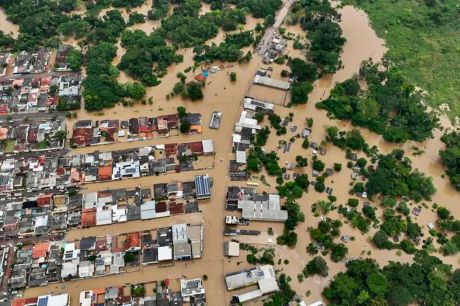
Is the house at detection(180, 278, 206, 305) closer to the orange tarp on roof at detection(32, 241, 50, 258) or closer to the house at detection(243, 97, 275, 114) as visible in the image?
the orange tarp on roof at detection(32, 241, 50, 258)

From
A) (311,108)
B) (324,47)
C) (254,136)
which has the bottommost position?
(254,136)

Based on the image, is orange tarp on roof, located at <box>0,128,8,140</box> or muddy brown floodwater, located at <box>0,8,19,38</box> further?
muddy brown floodwater, located at <box>0,8,19,38</box>


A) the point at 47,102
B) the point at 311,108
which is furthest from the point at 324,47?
the point at 47,102

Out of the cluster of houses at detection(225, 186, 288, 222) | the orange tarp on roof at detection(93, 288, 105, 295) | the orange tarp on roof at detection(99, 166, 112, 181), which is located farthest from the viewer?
the orange tarp on roof at detection(99, 166, 112, 181)

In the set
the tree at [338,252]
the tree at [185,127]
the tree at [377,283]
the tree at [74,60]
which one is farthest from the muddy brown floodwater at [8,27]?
the tree at [377,283]

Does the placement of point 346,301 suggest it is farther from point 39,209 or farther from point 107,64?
point 107,64

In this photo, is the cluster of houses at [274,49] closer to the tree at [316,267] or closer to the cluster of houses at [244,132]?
the cluster of houses at [244,132]

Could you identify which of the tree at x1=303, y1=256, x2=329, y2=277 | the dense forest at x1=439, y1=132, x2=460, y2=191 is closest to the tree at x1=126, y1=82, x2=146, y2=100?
the tree at x1=303, y1=256, x2=329, y2=277
